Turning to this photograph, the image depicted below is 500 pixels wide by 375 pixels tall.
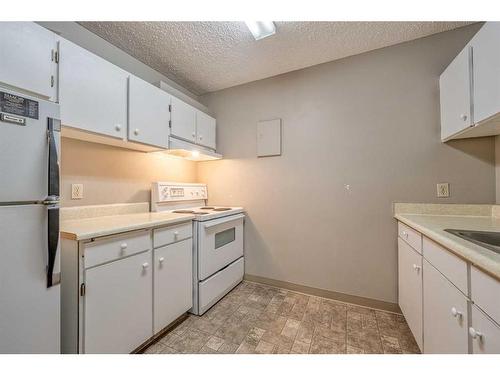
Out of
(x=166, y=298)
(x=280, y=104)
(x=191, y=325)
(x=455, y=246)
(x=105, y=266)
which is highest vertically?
(x=280, y=104)

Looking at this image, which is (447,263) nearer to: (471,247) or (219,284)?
(471,247)

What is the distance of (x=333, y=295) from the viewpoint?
1999mm

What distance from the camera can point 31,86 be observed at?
1.03 metres

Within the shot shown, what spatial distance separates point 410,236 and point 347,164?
2.67 feet

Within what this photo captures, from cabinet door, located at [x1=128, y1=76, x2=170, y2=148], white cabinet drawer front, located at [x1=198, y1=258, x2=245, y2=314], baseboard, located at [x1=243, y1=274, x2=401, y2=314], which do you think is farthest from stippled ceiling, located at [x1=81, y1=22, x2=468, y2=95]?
baseboard, located at [x1=243, y1=274, x2=401, y2=314]

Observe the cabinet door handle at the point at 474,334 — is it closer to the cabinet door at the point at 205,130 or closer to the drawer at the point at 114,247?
the drawer at the point at 114,247

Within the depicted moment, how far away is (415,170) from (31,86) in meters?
2.71

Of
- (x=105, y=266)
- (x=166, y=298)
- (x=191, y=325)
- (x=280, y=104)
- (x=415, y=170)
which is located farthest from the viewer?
(x=280, y=104)

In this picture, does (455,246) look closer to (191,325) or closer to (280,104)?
(191,325)

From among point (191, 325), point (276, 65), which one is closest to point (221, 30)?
point (276, 65)

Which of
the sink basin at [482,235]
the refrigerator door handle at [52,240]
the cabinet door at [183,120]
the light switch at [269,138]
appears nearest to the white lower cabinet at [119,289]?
the refrigerator door handle at [52,240]

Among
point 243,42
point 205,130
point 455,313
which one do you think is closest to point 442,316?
point 455,313

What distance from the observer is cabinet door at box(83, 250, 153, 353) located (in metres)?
1.06

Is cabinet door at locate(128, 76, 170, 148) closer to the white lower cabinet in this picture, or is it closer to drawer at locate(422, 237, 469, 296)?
the white lower cabinet
